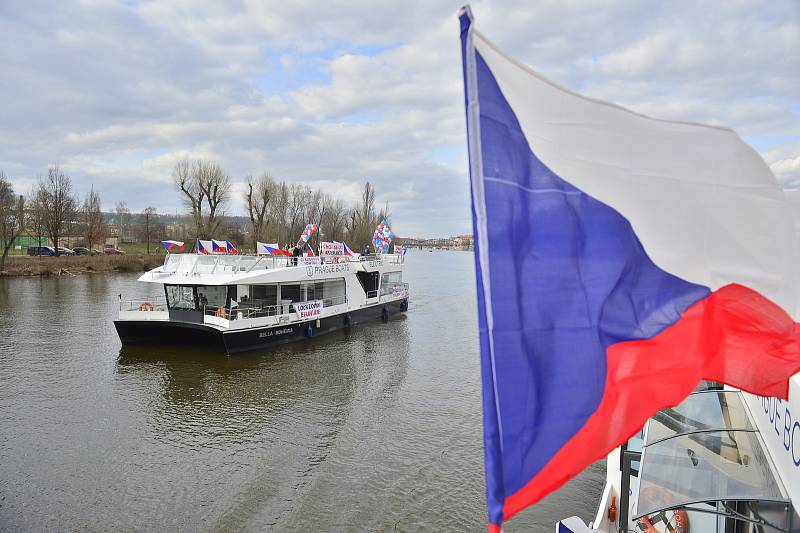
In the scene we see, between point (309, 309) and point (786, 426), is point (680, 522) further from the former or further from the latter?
point (309, 309)

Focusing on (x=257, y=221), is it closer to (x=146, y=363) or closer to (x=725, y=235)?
(x=146, y=363)

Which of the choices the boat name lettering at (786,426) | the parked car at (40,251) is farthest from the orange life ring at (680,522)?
the parked car at (40,251)

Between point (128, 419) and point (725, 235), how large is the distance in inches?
637

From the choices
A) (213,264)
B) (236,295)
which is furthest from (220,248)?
(236,295)

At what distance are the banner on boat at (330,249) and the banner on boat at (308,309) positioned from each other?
3.87 m

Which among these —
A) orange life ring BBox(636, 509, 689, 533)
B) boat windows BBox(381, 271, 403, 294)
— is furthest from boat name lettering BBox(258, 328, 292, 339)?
orange life ring BBox(636, 509, 689, 533)

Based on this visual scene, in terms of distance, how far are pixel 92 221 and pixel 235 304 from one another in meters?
70.4

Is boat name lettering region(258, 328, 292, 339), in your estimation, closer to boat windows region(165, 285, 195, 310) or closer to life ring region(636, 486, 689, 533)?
boat windows region(165, 285, 195, 310)

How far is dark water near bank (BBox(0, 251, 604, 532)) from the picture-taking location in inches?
408

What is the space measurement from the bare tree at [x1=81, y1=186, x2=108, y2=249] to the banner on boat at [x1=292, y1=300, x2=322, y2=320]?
225 feet

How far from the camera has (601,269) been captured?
146 inches

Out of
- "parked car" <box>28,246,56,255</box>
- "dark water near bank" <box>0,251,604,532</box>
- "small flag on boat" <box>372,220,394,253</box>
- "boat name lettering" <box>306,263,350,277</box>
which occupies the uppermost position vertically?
"small flag on boat" <box>372,220,394,253</box>

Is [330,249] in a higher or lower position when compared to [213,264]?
higher

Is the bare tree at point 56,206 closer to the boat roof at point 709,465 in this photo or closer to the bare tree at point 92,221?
the bare tree at point 92,221
